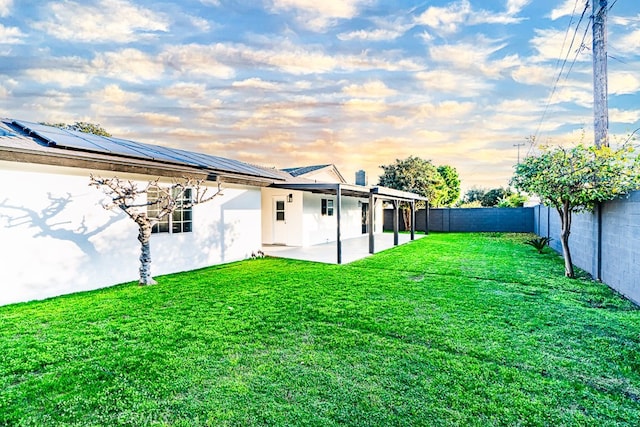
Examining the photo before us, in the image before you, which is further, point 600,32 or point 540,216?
point 540,216

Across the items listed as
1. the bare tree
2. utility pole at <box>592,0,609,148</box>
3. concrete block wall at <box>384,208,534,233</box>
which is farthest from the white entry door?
concrete block wall at <box>384,208,534,233</box>

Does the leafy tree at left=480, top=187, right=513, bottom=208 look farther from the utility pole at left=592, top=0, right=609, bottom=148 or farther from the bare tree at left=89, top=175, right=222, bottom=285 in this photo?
the bare tree at left=89, top=175, right=222, bottom=285

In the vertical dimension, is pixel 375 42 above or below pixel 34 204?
above

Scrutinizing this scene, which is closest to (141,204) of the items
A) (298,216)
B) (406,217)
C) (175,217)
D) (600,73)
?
(175,217)

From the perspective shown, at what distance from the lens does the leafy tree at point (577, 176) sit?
589 centimetres

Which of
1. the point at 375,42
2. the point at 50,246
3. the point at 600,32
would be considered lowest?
the point at 50,246

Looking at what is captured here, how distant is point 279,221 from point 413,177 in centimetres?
1306

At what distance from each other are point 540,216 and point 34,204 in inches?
752

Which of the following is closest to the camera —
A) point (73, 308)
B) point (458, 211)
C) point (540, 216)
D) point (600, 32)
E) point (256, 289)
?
point (73, 308)

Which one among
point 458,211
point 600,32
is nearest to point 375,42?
point 600,32

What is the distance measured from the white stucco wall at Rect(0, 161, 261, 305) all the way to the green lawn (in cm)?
56

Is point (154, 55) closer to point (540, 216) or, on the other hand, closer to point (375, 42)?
point (375, 42)

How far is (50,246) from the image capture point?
5898mm

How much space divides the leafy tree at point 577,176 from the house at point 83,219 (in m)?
4.68
